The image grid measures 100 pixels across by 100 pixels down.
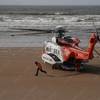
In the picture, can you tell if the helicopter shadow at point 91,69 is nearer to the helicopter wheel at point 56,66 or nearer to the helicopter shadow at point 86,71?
the helicopter shadow at point 86,71

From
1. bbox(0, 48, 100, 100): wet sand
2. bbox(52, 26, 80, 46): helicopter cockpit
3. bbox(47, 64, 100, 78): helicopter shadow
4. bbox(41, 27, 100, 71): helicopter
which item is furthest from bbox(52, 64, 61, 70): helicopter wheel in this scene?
bbox(52, 26, 80, 46): helicopter cockpit

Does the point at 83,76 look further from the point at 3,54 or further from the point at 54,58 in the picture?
the point at 3,54

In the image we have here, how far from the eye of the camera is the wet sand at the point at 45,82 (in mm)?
13797

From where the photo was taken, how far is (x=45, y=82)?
15.8 m

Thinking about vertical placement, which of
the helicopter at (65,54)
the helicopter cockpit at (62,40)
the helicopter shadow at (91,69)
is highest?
the helicopter cockpit at (62,40)

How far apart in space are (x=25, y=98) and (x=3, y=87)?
185 cm

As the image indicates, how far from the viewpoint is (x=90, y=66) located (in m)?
19.4

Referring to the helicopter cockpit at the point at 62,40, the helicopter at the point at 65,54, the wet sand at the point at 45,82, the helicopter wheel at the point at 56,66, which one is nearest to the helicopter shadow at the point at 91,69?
the wet sand at the point at 45,82

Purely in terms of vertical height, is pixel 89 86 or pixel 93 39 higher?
pixel 93 39

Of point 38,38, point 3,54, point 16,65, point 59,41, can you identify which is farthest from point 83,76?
point 38,38

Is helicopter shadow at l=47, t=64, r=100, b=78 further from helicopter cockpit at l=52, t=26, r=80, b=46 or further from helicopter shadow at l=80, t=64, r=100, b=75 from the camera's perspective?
helicopter cockpit at l=52, t=26, r=80, b=46

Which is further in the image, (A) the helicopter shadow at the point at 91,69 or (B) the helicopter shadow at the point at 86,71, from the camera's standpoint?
(A) the helicopter shadow at the point at 91,69

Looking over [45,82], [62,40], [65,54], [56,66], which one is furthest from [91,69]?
[45,82]

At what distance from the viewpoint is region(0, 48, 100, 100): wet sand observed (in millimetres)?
13797
